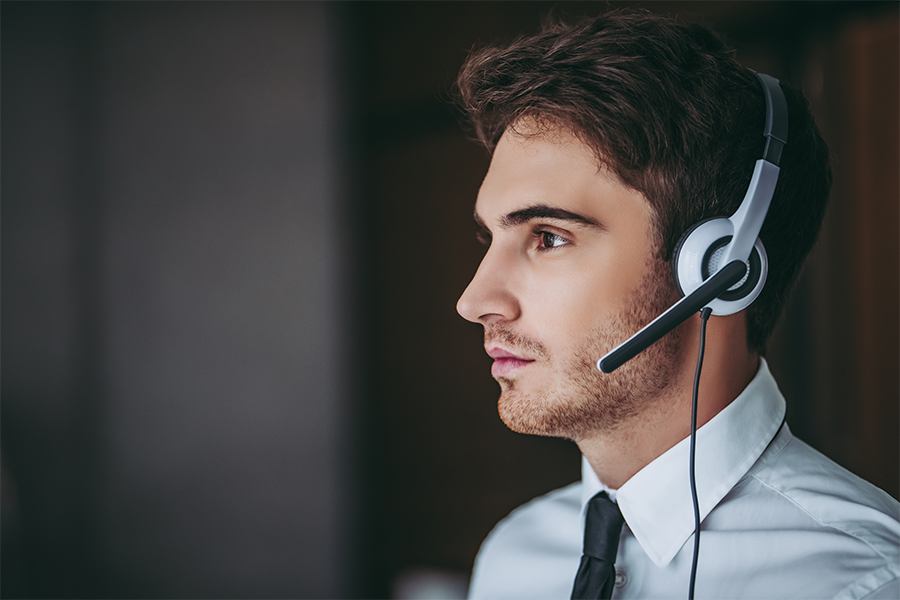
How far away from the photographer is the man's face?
98 cm

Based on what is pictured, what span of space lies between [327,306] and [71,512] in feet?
4.50

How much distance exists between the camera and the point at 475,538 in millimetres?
3043

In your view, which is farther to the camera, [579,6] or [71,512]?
[71,512]

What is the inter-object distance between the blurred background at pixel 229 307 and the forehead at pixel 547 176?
76.4 inches

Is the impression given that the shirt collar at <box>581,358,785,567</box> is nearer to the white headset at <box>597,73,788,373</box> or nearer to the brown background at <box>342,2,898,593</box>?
the white headset at <box>597,73,788,373</box>

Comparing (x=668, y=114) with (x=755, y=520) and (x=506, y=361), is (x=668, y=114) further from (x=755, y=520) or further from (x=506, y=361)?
(x=755, y=520)

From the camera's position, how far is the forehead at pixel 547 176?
0.99 metres

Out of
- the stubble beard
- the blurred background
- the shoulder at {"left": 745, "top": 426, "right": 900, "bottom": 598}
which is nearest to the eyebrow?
the stubble beard

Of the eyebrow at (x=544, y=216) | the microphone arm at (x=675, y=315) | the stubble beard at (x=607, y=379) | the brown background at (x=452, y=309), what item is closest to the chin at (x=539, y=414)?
the stubble beard at (x=607, y=379)

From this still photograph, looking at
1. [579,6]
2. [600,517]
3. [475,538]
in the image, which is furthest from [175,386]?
[600,517]

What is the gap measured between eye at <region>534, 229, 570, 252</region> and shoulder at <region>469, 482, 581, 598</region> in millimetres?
428

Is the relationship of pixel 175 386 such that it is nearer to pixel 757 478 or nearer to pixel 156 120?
pixel 156 120

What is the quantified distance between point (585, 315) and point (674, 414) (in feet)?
0.59

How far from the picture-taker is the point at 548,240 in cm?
101
